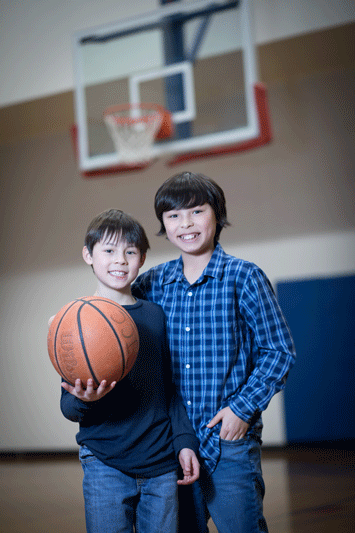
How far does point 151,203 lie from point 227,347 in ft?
11.4

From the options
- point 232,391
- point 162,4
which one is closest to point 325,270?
point 162,4

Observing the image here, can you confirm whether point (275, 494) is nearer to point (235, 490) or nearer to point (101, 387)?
point (235, 490)

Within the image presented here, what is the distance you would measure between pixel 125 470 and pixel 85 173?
2.64 m

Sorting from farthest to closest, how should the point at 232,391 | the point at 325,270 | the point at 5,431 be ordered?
the point at 5,431 → the point at 325,270 → the point at 232,391

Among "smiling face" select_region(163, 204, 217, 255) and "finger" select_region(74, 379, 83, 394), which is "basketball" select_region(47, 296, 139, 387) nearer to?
"finger" select_region(74, 379, 83, 394)

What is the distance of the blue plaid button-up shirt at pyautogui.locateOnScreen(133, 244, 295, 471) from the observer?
4.56 ft

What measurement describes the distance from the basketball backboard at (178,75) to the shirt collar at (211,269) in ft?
5.78

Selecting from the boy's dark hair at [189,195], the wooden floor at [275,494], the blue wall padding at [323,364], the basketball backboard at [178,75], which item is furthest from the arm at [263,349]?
the blue wall padding at [323,364]

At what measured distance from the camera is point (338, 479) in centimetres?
339

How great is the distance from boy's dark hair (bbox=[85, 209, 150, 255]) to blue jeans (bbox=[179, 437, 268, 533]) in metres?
0.61

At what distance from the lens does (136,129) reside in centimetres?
336

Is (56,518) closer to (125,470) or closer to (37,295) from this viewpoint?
(125,470)

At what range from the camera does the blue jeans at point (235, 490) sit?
4.44ft

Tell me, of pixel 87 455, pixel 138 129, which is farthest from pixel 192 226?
pixel 138 129
